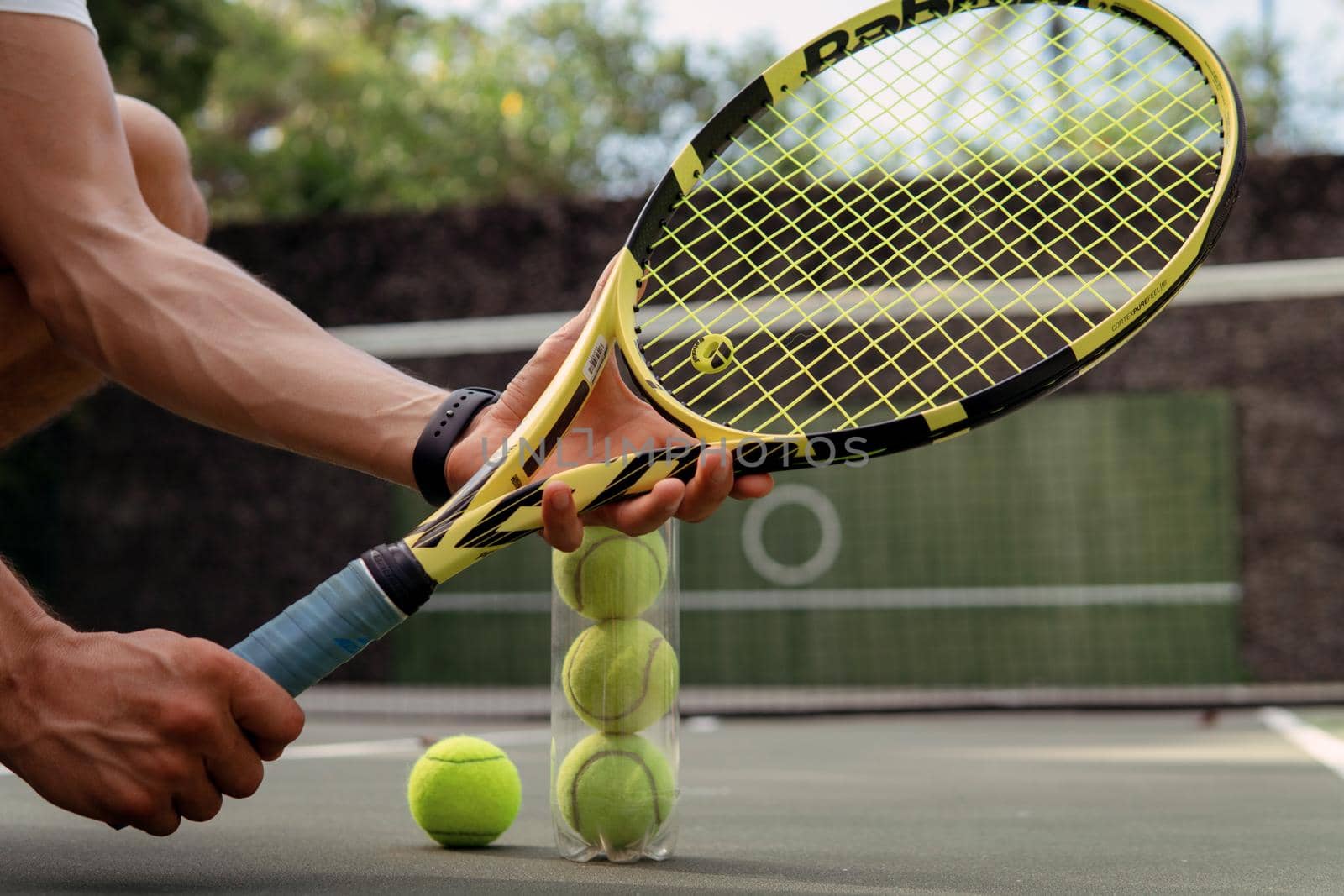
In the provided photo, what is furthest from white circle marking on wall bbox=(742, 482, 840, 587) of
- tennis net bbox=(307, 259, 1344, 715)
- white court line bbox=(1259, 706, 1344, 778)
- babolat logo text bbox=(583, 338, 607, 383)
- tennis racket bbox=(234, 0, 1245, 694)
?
babolat logo text bbox=(583, 338, 607, 383)

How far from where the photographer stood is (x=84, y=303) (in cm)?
154

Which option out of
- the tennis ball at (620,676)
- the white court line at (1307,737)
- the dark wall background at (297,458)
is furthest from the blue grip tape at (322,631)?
the dark wall background at (297,458)

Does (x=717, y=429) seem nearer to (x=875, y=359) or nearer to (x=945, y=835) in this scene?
(x=945, y=835)

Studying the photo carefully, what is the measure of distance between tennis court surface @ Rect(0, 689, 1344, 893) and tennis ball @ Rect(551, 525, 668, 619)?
0.27 metres

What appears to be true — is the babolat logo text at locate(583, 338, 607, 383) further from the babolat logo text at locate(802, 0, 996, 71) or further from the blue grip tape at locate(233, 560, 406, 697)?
the babolat logo text at locate(802, 0, 996, 71)

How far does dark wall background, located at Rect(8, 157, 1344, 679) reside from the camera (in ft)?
22.1

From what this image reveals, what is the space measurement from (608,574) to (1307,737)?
278cm

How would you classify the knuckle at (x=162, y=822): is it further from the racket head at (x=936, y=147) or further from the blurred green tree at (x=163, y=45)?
the blurred green tree at (x=163, y=45)

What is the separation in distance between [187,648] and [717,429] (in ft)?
1.84

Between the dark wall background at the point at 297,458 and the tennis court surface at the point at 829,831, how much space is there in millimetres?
3250

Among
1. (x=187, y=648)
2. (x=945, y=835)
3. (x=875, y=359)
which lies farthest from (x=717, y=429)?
(x=875, y=359)

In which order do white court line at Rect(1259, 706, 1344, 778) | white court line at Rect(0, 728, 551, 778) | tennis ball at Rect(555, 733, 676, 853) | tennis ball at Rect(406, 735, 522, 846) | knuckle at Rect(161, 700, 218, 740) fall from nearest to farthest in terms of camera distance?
knuckle at Rect(161, 700, 218, 740) → tennis ball at Rect(555, 733, 676, 853) → tennis ball at Rect(406, 735, 522, 846) → white court line at Rect(1259, 706, 1344, 778) → white court line at Rect(0, 728, 551, 778)

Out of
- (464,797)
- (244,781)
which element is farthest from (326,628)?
(464,797)

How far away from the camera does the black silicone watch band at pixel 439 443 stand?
58.7 inches
